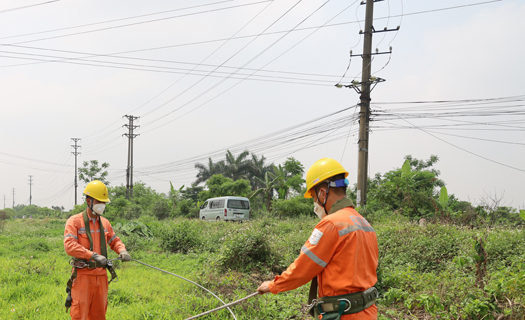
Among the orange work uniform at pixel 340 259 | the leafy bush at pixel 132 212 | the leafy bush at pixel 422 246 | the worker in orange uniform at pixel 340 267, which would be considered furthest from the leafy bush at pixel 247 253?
the leafy bush at pixel 132 212

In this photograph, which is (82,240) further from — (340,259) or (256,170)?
(256,170)

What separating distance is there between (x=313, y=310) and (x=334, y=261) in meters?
0.56

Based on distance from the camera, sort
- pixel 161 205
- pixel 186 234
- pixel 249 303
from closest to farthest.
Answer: pixel 249 303, pixel 186 234, pixel 161 205

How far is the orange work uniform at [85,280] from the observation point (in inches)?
171

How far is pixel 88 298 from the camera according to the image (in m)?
4.41

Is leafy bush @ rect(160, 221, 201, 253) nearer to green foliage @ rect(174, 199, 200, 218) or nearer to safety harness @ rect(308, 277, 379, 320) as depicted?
safety harness @ rect(308, 277, 379, 320)

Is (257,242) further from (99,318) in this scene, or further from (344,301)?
(344,301)

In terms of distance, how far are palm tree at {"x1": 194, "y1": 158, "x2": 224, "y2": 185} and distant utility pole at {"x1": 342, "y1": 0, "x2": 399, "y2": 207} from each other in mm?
27173

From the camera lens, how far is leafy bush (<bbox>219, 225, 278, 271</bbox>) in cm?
867

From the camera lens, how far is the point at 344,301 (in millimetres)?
2613

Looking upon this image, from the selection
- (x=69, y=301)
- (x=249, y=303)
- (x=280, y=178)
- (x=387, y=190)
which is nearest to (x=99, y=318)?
(x=69, y=301)

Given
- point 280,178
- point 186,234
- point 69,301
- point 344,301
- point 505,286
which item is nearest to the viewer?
point 344,301

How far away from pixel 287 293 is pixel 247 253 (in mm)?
2089

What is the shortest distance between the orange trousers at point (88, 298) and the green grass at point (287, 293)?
4.00ft
